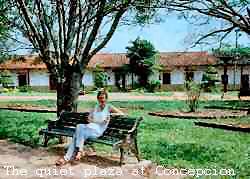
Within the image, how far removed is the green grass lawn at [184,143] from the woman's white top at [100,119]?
41.8 inches

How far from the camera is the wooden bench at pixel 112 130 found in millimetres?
8414

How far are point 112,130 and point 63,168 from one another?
145 centimetres

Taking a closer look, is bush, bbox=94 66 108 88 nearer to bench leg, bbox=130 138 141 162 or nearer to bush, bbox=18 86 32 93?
bush, bbox=18 86 32 93

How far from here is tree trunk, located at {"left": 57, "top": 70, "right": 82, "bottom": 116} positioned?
11273 mm

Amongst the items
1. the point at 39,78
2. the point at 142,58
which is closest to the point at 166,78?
the point at 142,58

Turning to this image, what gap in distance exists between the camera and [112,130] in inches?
353

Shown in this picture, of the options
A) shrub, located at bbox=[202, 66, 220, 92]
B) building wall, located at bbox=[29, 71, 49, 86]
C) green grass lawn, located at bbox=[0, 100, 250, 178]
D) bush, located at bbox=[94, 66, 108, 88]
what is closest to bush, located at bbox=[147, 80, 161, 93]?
shrub, located at bbox=[202, 66, 220, 92]

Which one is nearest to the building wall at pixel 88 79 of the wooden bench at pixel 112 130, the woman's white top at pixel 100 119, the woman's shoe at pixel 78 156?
the wooden bench at pixel 112 130

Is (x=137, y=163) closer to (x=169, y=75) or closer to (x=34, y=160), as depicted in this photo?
(x=34, y=160)

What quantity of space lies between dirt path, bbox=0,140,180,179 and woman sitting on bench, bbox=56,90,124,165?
0.21 m

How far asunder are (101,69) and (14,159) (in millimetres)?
45687

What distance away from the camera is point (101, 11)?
36.5 ft

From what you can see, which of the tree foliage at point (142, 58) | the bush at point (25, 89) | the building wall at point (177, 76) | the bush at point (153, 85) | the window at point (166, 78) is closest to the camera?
the bush at point (153, 85)

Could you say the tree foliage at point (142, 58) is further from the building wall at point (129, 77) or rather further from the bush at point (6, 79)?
the bush at point (6, 79)
